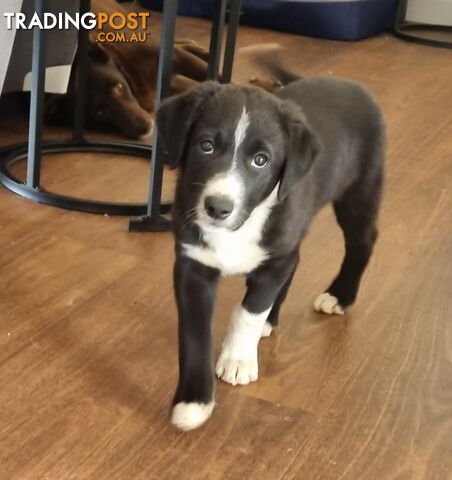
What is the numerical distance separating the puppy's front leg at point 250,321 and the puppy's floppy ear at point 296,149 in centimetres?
19

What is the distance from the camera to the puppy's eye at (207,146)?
4.63 feet

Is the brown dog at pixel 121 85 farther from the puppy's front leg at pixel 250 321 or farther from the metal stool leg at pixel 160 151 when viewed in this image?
the puppy's front leg at pixel 250 321

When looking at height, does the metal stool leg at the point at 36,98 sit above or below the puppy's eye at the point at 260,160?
below

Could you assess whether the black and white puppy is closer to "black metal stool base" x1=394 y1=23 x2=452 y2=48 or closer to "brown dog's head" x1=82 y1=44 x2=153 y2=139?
"brown dog's head" x1=82 y1=44 x2=153 y2=139

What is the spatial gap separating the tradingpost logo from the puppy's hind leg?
1.16 m

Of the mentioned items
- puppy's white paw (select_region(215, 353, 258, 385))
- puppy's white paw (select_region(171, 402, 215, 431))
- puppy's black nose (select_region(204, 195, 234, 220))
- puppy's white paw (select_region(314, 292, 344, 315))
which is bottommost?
puppy's white paw (select_region(314, 292, 344, 315))

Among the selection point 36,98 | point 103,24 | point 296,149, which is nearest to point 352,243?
point 296,149

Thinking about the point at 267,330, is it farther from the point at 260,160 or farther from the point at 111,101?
the point at 111,101

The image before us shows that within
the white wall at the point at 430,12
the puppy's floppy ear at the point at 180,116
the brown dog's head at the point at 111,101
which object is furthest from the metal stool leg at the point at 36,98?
the white wall at the point at 430,12

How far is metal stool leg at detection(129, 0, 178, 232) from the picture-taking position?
2150mm

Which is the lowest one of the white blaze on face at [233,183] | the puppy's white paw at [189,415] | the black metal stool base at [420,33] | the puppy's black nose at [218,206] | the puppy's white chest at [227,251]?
the black metal stool base at [420,33]

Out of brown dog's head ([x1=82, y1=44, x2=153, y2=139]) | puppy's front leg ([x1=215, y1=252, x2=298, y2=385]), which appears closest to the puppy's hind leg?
puppy's front leg ([x1=215, y1=252, x2=298, y2=385])

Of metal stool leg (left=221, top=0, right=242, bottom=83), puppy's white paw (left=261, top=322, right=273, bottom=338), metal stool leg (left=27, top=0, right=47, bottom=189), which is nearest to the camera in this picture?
puppy's white paw (left=261, top=322, right=273, bottom=338)

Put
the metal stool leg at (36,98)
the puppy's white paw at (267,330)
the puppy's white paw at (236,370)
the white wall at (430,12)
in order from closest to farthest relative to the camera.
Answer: the puppy's white paw at (236,370), the puppy's white paw at (267,330), the metal stool leg at (36,98), the white wall at (430,12)
